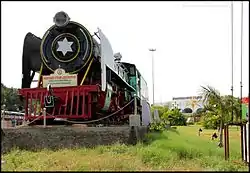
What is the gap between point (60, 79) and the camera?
36.6 ft

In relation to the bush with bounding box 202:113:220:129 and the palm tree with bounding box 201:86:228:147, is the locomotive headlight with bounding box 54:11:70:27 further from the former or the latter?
the bush with bounding box 202:113:220:129

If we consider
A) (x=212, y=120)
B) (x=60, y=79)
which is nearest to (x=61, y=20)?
(x=60, y=79)

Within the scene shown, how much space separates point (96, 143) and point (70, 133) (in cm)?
69

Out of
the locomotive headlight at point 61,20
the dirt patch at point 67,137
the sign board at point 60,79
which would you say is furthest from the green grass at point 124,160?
the locomotive headlight at point 61,20

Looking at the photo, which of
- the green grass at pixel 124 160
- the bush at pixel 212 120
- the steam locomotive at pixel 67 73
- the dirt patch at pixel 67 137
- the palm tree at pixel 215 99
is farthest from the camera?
the bush at pixel 212 120

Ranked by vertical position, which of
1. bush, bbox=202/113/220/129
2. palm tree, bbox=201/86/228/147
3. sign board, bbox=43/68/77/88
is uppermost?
sign board, bbox=43/68/77/88

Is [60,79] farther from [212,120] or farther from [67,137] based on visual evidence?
[212,120]

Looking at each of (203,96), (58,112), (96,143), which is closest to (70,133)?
(96,143)

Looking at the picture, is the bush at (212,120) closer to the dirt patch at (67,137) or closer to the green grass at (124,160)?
the dirt patch at (67,137)

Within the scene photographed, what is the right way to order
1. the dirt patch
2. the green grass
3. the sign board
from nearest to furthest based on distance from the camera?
the green grass < the dirt patch < the sign board

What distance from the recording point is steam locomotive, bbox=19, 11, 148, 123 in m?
10.7

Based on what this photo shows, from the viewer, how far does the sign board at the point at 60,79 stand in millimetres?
10992

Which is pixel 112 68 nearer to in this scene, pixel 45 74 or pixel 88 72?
pixel 88 72

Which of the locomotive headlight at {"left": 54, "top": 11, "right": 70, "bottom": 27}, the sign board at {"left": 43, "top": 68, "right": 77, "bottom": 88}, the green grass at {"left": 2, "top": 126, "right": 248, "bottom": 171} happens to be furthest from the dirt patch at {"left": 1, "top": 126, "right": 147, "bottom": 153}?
the locomotive headlight at {"left": 54, "top": 11, "right": 70, "bottom": 27}
